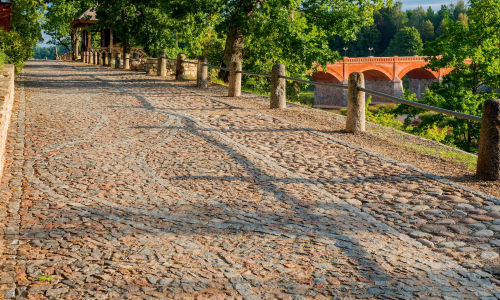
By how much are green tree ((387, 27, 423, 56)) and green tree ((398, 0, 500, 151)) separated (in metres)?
60.7

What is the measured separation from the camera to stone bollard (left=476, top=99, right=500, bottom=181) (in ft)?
18.5

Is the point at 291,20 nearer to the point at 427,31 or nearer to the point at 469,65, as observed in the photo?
the point at 469,65

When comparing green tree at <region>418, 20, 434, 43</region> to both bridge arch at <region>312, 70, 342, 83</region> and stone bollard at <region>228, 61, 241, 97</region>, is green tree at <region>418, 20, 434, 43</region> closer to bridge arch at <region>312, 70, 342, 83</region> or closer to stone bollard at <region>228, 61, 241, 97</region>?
bridge arch at <region>312, 70, 342, 83</region>

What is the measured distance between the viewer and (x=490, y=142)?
5.68 meters

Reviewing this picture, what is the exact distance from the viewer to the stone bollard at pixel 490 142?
5.62 m

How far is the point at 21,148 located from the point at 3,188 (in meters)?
1.95

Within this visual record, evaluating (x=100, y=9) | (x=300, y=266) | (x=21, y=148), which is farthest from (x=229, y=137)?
(x=100, y=9)

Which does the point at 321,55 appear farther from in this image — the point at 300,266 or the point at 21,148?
the point at 300,266

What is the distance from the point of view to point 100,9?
30484mm

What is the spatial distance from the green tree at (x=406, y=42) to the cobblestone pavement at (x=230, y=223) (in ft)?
272

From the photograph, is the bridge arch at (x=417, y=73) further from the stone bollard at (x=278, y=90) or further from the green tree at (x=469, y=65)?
the stone bollard at (x=278, y=90)

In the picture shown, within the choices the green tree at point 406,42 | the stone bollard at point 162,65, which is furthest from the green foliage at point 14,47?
the green tree at point 406,42

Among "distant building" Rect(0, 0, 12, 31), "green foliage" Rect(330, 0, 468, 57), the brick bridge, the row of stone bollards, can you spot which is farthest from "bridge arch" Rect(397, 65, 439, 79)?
"distant building" Rect(0, 0, 12, 31)

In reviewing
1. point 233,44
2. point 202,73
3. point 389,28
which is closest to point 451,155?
point 202,73
